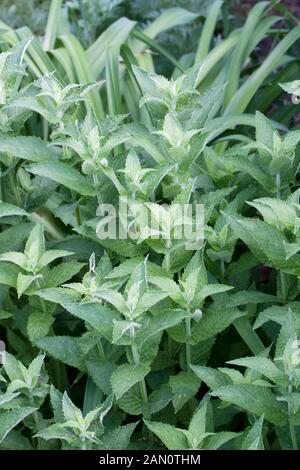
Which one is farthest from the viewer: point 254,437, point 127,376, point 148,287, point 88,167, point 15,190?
point 15,190

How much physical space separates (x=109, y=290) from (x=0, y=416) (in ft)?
0.86

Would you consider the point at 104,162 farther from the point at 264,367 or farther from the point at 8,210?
the point at 264,367

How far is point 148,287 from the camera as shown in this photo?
1.45 meters

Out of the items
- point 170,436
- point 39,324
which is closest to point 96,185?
point 39,324

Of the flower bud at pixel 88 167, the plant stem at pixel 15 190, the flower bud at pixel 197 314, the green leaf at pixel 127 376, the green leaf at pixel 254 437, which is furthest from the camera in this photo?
the plant stem at pixel 15 190

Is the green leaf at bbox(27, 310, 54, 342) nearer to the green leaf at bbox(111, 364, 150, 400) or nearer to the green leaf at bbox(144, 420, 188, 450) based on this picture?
the green leaf at bbox(111, 364, 150, 400)

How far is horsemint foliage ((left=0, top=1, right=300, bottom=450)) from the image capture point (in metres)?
1.32

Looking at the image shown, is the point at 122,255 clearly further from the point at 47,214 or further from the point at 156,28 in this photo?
the point at 156,28

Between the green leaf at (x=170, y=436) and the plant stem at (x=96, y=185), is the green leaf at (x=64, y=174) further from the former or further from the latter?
the green leaf at (x=170, y=436)

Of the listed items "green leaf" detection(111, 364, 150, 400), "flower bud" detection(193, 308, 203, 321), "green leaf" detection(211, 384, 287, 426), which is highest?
"flower bud" detection(193, 308, 203, 321)

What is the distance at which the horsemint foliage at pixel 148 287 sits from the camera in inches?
52.0

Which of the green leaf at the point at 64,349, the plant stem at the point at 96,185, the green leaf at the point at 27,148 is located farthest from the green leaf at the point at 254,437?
the green leaf at the point at 27,148

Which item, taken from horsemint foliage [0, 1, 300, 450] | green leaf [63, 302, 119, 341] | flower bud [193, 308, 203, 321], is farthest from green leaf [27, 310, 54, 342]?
flower bud [193, 308, 203, 321]

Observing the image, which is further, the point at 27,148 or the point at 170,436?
the point at 27,148
